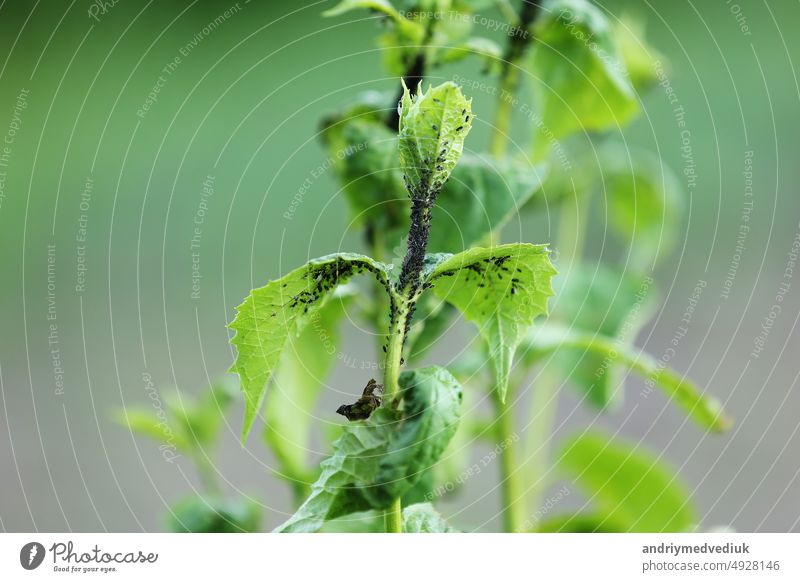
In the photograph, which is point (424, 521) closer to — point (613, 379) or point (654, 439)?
point (613, 379)

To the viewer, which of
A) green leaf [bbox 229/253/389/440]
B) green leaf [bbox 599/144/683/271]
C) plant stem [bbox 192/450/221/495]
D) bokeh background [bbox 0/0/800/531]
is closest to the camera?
green leaf [bbox 229/253/389/440]

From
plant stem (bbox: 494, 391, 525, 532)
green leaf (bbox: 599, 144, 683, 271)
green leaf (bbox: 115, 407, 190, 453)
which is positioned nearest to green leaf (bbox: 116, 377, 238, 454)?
green leaf (bbox: 115, 407, 190, 453)

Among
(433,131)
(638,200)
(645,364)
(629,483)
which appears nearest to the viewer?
(433,131)

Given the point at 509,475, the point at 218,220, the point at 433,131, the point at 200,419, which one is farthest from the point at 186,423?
the point at 218,220

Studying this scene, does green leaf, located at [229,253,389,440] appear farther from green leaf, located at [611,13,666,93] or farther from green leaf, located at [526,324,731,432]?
green leaf, located at [611,13,666,93]

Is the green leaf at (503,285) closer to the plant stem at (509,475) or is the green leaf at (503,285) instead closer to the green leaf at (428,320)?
the green leaf at (428,320)

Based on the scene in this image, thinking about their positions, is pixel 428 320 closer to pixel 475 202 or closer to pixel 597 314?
pixel 475 202
